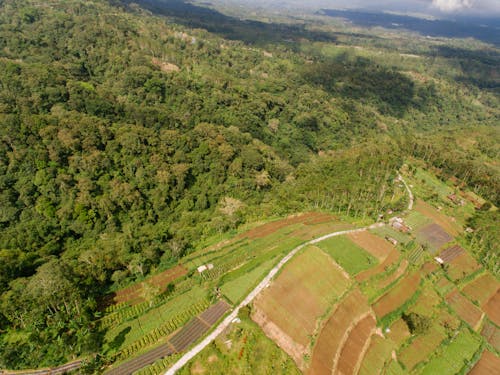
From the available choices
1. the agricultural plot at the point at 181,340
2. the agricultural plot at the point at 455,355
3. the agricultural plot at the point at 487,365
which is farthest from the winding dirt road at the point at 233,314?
the agricultural plot at the point at 487,365

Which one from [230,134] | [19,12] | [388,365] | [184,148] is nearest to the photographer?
[388,365]

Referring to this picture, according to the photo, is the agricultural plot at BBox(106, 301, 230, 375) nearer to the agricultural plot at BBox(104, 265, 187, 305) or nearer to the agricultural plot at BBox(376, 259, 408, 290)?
the agricultural plot at BBox(104, 265, 187, 305)

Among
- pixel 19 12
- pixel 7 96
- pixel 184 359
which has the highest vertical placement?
pixel 19 12

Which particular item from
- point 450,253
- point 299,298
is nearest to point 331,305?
point 299,298

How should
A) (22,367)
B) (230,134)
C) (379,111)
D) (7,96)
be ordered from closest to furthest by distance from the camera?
(22,367), (7,96), (230,134), (379,111)

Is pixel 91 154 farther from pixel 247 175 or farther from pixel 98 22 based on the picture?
pixel 98 22

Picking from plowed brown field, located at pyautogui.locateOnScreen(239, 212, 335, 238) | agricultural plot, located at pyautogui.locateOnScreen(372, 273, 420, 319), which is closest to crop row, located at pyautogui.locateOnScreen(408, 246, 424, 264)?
agricultural plot, located at pyautogui.locateOnScreen(372, 273, 420, 319)

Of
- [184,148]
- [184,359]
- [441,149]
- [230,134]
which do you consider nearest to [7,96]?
[184,148]
